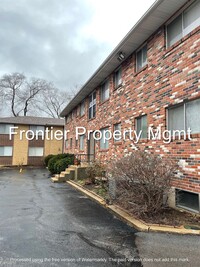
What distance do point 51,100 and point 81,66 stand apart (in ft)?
31.5

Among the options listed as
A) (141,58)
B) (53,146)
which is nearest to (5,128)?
(53,146)

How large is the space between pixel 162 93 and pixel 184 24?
2.24m

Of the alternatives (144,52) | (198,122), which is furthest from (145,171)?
(144,52)

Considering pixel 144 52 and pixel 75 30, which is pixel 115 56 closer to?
pixel 144 52

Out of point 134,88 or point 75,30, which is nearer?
point 134,88

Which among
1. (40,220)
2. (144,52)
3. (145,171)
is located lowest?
(40,220)

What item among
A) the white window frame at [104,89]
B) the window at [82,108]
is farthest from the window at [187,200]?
the window at [82,108]

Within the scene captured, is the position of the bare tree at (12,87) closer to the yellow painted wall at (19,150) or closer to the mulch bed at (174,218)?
the yellow painted wall at (19,150)

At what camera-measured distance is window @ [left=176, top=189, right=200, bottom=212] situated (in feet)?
20.1

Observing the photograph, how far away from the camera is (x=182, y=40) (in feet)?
22.7

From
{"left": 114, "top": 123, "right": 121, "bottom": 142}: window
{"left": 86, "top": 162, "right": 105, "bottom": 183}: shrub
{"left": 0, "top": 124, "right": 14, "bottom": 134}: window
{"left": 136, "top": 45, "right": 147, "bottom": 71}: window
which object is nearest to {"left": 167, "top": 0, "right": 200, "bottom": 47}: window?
{"left": 136, "top": 45, "right": 147, "bottom": 71}: window

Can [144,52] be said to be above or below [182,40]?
above

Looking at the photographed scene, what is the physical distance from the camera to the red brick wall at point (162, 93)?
6316 millimetres

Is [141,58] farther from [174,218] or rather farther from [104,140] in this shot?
[174,218]
